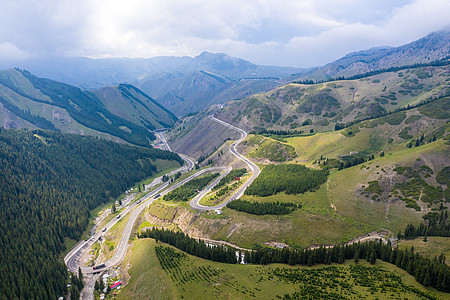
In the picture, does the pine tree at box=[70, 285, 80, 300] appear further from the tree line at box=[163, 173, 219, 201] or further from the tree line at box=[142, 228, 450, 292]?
the tree line at box=[163, 173, 219, 201]

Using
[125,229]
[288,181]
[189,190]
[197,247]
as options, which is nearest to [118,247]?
[125,229]

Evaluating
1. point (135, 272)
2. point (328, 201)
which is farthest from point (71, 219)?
point (328, 201)

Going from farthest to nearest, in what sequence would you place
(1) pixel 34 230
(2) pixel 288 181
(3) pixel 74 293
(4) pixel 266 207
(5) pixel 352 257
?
(2) pixel 288 181 < (1) pixel 34 230 < (4) pixel 266 207 < (3) pixel 74 293 < (5) pixel 352 257

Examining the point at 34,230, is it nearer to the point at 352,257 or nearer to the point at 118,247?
the point at 118,247

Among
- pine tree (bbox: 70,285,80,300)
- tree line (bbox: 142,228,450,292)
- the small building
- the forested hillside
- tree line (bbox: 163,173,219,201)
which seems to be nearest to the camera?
tree line (bbox: 142,228,450,292)

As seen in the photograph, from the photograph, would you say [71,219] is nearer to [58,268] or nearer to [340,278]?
[58,268]

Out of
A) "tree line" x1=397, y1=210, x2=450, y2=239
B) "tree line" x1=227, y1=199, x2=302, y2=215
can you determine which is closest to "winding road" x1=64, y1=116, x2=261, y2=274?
"tree line" x1=227, y1=199, x2=302, y2=215

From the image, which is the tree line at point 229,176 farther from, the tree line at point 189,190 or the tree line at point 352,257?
the tree line at point 352,257
